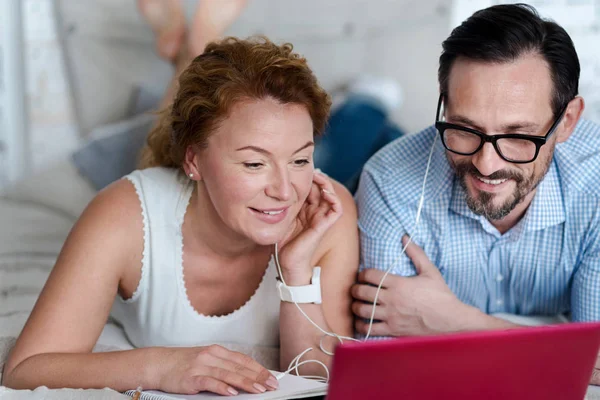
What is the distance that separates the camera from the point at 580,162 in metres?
1.84

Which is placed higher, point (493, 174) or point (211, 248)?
point (493, 174)

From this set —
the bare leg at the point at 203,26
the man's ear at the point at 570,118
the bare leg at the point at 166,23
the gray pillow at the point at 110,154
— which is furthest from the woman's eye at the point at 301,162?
the bare leg at the point at 166,23

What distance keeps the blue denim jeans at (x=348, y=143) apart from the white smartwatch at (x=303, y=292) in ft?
3.12

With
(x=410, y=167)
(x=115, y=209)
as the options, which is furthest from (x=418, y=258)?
(x=115, y=209)

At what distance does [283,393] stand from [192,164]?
601 millimetres

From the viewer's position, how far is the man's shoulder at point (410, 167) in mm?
1857

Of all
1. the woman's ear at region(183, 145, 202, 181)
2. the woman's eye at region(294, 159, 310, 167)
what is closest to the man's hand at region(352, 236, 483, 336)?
the woman's eye at region(294, 159, 310, 167)

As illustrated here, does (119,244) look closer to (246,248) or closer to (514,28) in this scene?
(246,248)

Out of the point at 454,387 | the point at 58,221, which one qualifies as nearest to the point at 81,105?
the point at 58,221

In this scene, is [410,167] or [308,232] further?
[410,167]

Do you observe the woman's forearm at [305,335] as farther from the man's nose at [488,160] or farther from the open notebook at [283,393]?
the man's nose at [488,160]

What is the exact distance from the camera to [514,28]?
5.42 ft

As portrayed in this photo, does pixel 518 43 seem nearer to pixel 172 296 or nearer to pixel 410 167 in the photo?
pixel 410 167

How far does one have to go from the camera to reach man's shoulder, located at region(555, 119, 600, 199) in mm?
1821
